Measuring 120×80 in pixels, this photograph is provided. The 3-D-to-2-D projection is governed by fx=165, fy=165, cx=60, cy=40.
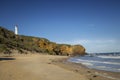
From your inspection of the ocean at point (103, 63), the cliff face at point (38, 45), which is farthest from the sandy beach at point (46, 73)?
the cliff face at point (38, 45)

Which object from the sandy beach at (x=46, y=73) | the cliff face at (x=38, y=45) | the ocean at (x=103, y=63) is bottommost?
the ocean at (x=103, y=63)

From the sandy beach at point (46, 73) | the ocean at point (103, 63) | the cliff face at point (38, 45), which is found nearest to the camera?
the sandy beach at point (46, 73)

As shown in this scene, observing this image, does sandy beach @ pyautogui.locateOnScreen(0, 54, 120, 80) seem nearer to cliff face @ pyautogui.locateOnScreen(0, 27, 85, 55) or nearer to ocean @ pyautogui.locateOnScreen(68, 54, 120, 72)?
ocean @ pyautogui.locateOnScreen(68, 54, 120, 72)

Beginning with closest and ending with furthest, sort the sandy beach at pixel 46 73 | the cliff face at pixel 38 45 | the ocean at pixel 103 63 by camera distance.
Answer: the sandy beach at pixel 46 73 < the ocean at pixel 103 63 < the cliff face at pixel 38 45

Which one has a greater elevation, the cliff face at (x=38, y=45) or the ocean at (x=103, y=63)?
the cliff face at (x=38, y=45)

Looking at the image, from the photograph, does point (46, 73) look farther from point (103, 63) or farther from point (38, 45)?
point (38, 45)

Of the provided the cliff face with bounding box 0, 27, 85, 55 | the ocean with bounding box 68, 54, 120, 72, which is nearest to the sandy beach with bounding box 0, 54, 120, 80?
the ocean with bounding box 68, 54, 120, 72

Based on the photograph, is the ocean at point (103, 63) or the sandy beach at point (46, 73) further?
the ocean at point (103, 63)

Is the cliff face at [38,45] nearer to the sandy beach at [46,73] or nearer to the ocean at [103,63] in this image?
the ocean at [103,63]

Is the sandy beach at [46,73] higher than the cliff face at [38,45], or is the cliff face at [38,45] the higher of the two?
the cliff face at [38,45]

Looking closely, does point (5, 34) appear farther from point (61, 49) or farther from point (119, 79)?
point (61, 49)

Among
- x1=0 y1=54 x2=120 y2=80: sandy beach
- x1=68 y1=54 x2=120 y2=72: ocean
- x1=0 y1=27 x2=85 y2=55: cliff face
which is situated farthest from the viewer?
x1=0 y1=27 x2=85 y2=55: cliff face

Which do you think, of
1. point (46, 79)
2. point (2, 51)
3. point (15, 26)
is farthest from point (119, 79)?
point (15, 26)

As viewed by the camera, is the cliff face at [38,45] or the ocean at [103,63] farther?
the cliff face at [38,45]
